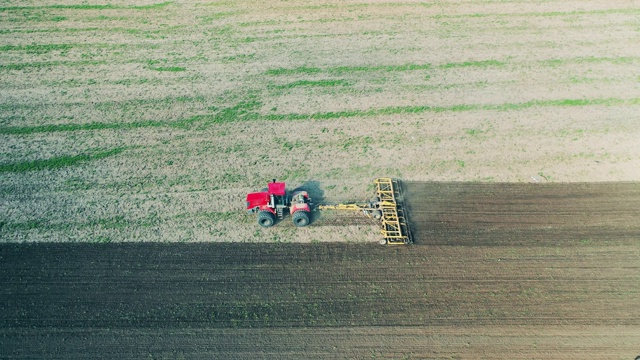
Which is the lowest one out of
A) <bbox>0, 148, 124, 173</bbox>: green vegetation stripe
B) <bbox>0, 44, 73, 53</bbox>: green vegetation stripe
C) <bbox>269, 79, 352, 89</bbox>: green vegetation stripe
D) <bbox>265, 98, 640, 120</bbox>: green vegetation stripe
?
<bbox>0, 148, 124, 173</bbox>: green vegetation stripe

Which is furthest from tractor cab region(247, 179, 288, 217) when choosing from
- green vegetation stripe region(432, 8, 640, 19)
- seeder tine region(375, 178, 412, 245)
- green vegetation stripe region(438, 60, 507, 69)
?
green vegetation stripe region(432, 8, 640, 19)

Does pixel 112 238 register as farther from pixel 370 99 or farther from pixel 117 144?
pixel 370 99

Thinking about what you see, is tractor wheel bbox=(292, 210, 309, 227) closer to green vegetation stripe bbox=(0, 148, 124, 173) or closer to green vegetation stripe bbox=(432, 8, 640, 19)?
green vegetation stripe bbox=(0, 148, 124, 173)

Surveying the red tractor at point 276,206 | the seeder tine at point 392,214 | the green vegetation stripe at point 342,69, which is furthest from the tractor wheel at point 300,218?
the green vegetation stripe at point 342,69

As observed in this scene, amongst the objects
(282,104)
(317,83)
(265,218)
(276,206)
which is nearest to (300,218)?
(276,206)

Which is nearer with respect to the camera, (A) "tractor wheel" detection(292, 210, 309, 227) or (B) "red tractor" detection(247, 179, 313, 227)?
(A) "tractor wheel" detection(292, 210, 309, 227)

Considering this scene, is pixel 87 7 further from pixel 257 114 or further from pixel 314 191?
pixel 314 191

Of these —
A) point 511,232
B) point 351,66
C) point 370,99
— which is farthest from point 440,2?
point 511,232
